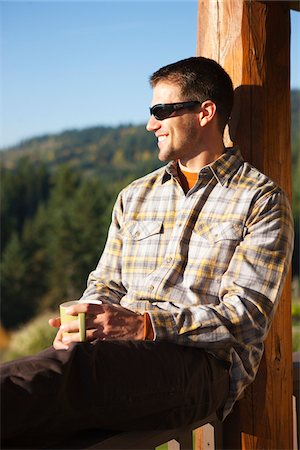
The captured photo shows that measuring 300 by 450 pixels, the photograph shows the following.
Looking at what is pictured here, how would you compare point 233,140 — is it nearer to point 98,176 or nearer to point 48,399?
point 48,399

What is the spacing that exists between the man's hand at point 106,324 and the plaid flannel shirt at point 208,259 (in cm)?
7

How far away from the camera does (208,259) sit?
7.66 ft

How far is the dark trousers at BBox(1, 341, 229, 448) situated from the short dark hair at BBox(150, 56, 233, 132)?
0.93 metres

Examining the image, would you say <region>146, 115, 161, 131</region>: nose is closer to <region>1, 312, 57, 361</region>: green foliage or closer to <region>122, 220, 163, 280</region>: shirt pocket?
<region>122, 220, 163, 280</region>: shirt pocket

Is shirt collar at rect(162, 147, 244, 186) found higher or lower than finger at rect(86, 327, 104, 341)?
higher

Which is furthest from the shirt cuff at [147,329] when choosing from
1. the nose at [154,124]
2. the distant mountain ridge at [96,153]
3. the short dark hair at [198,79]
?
the distant mountain ridge at [96,153]

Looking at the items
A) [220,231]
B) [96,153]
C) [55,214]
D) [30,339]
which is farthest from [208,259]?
[96,153]

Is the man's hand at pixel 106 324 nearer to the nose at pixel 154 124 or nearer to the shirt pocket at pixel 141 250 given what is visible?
the shirt pocket at pixel 141 250

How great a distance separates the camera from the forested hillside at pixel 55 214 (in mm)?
16453

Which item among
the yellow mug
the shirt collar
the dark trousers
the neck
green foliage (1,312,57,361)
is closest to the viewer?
the dark trousers

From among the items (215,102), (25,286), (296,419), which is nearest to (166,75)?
(215,102)

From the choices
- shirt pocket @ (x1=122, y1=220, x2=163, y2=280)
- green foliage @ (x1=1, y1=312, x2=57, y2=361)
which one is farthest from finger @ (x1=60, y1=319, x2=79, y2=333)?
green foliage @ (x1=1, y1=312, x2=57, y2=361)

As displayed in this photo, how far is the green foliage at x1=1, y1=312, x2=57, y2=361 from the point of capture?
13.6 meters

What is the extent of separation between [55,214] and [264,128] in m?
14.4
